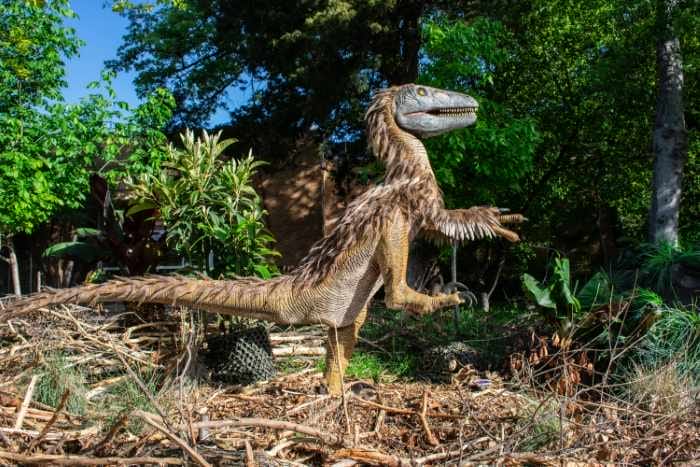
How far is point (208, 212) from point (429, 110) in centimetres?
191

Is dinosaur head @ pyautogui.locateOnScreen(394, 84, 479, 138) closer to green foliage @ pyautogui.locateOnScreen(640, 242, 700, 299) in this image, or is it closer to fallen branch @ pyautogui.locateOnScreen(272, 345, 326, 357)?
fallen branch @ pyautogui.locateOnScreen(272, 345, 326, 357)

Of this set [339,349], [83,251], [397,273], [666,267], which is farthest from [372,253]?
[83,251]

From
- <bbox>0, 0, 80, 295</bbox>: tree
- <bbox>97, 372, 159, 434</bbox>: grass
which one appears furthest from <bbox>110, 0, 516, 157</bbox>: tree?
<bbox>97, 372, 159, 434</bbox>: grass

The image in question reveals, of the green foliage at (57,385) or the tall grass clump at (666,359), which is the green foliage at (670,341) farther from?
the green foliage at (57,385)

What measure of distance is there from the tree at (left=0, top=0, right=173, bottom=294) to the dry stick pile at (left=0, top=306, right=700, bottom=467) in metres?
3.04

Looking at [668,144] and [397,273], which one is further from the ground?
[668,144]

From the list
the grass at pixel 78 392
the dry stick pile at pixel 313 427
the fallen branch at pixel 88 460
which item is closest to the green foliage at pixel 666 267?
the dry stick pile at pixel 313 427

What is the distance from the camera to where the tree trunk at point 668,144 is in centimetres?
651

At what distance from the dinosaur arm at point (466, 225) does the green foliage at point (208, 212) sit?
5.40 feet

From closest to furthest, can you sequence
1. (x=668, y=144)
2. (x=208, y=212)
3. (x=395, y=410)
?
(x=395, y=410) → (x=208, y=212) → (x=668, y=144)

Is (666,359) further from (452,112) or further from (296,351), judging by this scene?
(296,351)

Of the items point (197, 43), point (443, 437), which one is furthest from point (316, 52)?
point (443, 437)

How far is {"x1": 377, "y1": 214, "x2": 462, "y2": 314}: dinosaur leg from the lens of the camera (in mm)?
3172

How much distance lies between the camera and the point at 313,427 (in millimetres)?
2248
